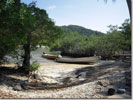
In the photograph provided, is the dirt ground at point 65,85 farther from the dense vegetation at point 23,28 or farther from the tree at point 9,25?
the tree at point 9,25

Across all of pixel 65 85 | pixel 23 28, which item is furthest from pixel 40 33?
pixel 65 85

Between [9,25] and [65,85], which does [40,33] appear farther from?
[65,85]

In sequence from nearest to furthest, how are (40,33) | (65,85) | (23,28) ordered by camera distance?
(23,28) < (65,85) < (40,33)

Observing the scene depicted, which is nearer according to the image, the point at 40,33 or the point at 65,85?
the point at 65,85

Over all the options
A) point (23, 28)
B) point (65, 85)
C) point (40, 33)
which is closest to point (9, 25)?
point (23, 28)

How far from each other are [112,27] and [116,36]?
1677 mm

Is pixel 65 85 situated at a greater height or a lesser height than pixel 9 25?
lesser

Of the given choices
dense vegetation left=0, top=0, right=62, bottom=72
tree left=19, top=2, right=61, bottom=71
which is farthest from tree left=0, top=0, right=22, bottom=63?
tree left=19, top=2, right=61, bottom=71

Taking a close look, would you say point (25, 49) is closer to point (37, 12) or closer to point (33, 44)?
point (33, 44)

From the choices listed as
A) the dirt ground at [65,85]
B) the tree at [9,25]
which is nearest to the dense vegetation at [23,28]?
the tree at [9,25]

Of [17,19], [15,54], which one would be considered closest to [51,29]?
[15,54]

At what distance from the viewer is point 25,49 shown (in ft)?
20.4

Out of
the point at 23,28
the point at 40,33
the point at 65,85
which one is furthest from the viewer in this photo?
the point at 40,33

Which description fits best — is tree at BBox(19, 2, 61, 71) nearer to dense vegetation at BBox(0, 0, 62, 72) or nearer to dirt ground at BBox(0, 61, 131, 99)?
dense vegetation at BBox(0, 0, 62, 72)
